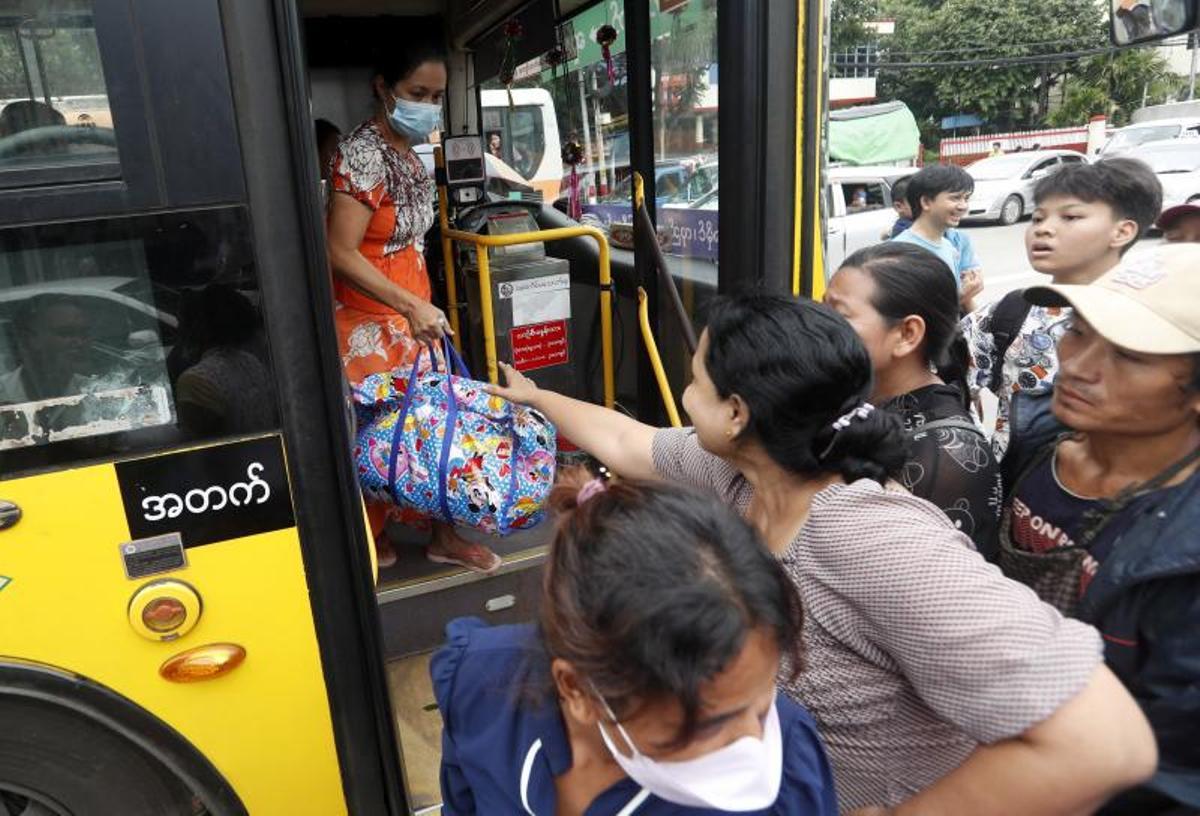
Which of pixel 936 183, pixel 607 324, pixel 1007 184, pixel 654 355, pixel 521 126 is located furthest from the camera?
pixel 1007 184

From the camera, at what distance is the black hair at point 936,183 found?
4.14 meters

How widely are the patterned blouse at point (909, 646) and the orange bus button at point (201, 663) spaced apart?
97 centimetres

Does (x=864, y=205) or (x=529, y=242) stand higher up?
(x=529, y=242)

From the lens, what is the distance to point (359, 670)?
5.40 ft

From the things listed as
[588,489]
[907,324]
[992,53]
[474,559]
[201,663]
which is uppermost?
[992,53]

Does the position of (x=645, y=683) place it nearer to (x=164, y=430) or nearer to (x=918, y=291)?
(x=164, y=430)

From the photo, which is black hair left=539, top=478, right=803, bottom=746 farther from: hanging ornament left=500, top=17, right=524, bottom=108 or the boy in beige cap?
hanging ornament left=500, top=17, right=524, bottom=108

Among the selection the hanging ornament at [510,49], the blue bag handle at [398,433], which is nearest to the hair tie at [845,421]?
the blue bag handle at [398,433]

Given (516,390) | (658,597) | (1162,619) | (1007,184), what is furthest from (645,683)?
(1007,184)

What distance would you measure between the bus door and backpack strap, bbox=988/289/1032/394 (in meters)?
2.04

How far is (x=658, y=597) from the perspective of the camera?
2.66ft

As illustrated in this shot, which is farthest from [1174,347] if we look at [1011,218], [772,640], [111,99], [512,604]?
[1011,218]

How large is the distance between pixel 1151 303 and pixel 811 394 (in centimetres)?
50

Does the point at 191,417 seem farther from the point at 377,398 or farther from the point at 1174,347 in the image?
the point at 1174,347
